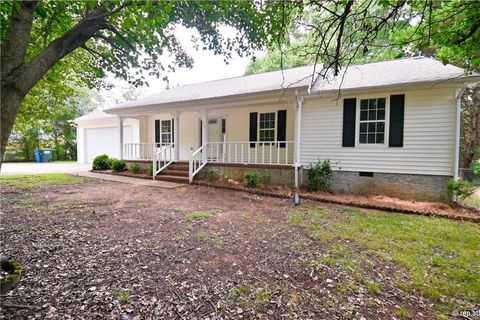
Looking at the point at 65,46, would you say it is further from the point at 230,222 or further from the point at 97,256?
the point at 230,222

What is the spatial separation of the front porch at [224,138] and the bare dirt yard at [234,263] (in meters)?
3.65

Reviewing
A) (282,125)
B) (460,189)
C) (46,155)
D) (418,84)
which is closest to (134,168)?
(282,125)

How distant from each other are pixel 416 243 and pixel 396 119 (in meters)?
4.49

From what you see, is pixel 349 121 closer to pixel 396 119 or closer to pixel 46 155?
pixel 396 119

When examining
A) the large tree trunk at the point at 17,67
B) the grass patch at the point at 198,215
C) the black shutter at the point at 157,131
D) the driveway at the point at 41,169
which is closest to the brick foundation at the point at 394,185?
the grass patch at the point at 198,215

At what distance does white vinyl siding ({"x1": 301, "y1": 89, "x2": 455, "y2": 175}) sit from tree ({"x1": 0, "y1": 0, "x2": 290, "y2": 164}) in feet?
10.5

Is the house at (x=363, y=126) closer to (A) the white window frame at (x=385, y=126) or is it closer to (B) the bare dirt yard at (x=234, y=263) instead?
(A) the white window frame at (x=385, y=126)

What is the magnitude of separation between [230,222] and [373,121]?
5.71 metres

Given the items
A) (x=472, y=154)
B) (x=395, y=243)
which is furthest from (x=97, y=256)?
(x=472, y=154)

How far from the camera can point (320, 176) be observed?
774cm

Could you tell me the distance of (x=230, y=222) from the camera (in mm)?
4785

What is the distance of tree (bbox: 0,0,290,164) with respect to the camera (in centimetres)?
255

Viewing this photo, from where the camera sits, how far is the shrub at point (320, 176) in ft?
25.1

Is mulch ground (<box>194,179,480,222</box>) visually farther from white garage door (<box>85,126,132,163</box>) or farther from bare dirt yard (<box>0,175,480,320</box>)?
white garage door (<box>85,126,132,163</box>)
